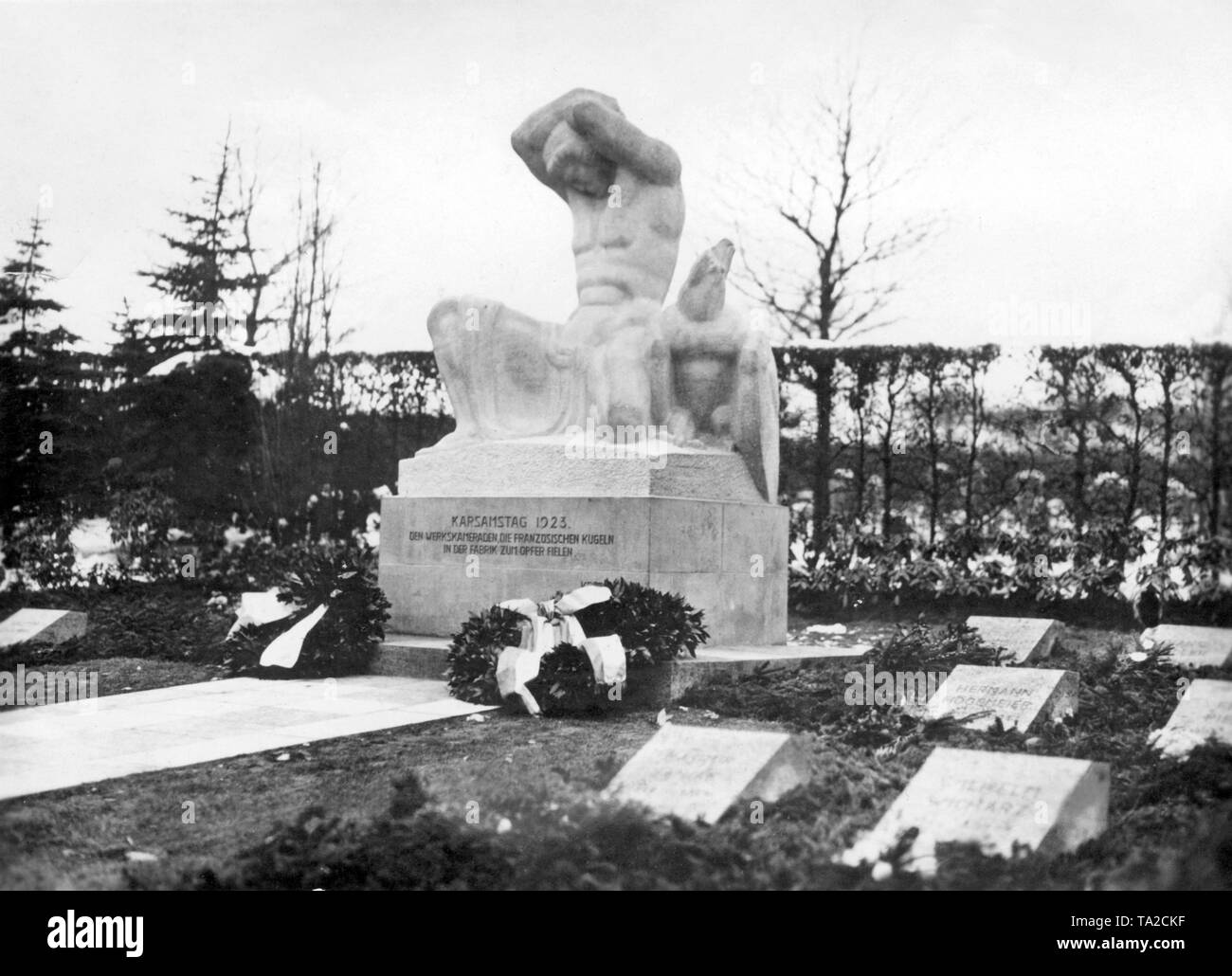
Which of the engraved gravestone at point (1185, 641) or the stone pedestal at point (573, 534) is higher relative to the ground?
the stone pedestal at point (573, 534)

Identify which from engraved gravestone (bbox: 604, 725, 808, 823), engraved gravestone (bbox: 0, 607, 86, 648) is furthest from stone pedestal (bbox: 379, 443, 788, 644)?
engraved gravestone (bbox: 604, 725, 808, 823)

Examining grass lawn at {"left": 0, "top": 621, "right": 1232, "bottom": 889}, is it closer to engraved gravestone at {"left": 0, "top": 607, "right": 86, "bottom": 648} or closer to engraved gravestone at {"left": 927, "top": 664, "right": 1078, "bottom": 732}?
engraved gravestone at {"left": 927, "top": 664, "right": 1078, "bottom": 732}

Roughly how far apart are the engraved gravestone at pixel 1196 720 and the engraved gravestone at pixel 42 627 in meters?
7.28

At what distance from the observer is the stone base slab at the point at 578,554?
773 centimetres

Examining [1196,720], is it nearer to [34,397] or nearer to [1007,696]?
[1007,696]

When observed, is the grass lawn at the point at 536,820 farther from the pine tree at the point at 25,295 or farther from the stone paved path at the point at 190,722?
the pine tree at the point at 25,295

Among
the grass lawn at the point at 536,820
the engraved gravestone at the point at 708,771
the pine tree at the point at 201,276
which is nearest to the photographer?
the grass lawn at the point at 536,820

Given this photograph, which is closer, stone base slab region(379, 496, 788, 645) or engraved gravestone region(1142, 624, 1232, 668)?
engraved gravestone region(1142, 624, 1232, 668)

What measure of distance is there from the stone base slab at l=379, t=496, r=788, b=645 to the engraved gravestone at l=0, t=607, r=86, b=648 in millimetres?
2444

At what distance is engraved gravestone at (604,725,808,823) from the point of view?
12.5 feet

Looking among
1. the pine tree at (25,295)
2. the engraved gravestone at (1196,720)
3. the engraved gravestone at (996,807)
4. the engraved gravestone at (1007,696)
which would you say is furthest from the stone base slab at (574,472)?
the engraved gravestone at (996,807)

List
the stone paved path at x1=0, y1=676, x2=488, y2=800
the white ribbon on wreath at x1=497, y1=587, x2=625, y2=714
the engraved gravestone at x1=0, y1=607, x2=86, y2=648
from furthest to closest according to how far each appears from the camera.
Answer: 1. the engraved gravestone at x1=0, y1=607, x2=86, y2=648
2. the white ribbon on wreath at x1=497, y1=587, x2=625, y2=714
3. the stone paved path at x1=0, y1=676, x2=488, y2=800

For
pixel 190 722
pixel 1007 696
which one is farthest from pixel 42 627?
pixel 1007 696
